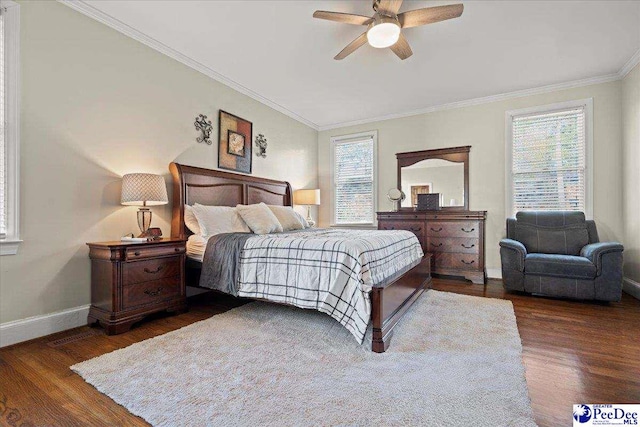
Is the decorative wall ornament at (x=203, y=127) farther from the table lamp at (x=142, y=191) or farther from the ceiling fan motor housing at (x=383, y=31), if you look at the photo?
the ceiling fan motor housing at (x=383, y=31)

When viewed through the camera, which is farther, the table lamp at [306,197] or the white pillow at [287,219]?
the table lamp at [306,197]

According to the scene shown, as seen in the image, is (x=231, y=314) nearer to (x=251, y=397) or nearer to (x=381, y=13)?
(x=251, y=397)

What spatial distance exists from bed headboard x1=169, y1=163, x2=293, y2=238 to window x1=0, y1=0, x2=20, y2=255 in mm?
1272

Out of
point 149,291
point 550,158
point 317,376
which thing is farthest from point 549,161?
point 149,291

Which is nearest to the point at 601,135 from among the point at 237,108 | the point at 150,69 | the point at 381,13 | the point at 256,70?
the point at 381,13

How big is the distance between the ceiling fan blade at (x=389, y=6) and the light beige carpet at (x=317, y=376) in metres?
2.59

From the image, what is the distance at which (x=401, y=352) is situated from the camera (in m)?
2.04

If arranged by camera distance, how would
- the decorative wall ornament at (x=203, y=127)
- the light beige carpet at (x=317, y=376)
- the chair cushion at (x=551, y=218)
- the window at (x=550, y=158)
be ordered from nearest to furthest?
the light beige carpet at (x=317, y=376) < the decorative wall ornament at (x=203, y=127) < the chair cushion at (x=551, y=218) < the window at (x=550, y=158)

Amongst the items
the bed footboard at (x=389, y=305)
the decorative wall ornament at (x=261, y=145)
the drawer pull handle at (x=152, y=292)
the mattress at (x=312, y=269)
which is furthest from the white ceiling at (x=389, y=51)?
the drawer pull handle at (x=152, y=292)

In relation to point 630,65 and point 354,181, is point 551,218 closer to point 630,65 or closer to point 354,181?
point 630,65

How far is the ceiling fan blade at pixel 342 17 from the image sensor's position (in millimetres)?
2410

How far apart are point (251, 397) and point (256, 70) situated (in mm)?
3654

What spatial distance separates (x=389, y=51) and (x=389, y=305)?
2.80m

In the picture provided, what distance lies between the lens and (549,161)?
169 inches
